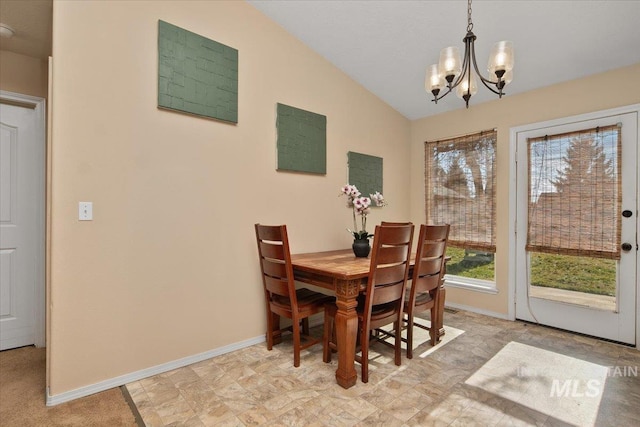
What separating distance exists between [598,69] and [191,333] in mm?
4077

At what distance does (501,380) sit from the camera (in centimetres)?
209

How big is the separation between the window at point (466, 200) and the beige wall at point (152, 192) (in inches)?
72.2

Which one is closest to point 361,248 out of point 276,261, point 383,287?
point 383,287

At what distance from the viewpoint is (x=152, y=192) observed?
7.04 feet

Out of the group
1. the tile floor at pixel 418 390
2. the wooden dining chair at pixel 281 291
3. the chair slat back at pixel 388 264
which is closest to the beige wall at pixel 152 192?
the wooden dining chair at pixel 281 291

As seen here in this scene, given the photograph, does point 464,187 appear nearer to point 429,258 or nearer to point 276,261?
point 429,258

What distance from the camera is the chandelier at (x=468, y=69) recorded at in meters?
1.79

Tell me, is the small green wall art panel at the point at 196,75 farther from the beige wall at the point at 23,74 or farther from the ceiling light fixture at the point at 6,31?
the beige wall at the point at 23,74

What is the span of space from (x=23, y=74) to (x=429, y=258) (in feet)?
11.6

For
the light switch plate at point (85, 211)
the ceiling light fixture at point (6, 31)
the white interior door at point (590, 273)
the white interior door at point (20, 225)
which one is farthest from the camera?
the white interior door at point (590, 273)

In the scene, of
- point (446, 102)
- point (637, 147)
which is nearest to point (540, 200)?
point (637, 147)

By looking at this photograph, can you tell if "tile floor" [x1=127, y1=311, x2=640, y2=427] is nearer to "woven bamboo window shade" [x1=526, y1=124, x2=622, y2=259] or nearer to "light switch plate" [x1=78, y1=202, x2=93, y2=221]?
"woven bamboo window shade" [x1=526, y1=124, x2=622, y2=259]

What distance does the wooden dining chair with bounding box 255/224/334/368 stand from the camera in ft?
7.30

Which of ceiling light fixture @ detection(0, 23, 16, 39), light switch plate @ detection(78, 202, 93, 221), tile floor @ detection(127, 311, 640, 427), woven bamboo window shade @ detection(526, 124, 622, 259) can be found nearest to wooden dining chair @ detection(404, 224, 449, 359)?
tile floor @ detection(127, 311, 640, 427)
